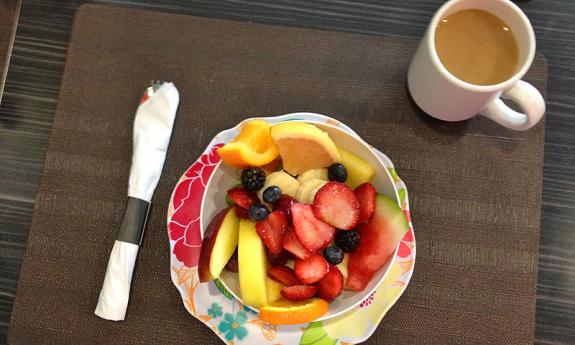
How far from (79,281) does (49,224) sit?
0.39 ft

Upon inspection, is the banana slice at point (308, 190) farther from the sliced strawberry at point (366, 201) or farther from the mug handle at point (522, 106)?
the mug handle at point (522, 106)

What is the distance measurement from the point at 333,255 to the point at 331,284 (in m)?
0.04

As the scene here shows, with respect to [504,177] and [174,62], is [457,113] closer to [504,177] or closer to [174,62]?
[504,177]

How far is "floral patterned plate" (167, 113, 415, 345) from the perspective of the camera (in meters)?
0.82

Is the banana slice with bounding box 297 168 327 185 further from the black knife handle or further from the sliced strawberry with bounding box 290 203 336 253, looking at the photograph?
the black knife handle

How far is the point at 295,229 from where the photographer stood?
2.41 ft

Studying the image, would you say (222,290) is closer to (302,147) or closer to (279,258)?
(279,258)

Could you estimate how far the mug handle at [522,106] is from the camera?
30.8 inches

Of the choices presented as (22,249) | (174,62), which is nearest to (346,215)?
(174,62)

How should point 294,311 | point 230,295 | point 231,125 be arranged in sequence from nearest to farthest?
point 294,311, point 230,295, point 231,125

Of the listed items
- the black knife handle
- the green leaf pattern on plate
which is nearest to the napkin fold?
the black knife handle

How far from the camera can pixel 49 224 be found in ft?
2.99

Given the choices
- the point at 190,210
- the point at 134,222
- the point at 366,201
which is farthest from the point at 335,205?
the point at 134,222

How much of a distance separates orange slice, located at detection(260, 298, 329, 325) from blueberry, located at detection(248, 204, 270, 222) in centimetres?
13
